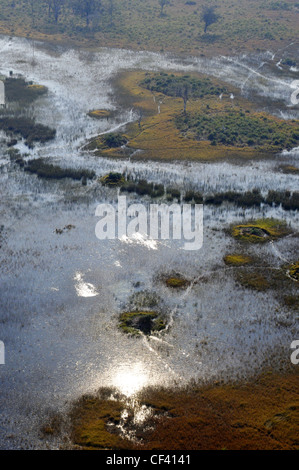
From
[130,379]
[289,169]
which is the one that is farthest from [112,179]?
[130,379]

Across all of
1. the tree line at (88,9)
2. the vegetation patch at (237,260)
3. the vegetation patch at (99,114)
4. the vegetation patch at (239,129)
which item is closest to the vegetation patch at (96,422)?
the vegetation patch at (237,260)

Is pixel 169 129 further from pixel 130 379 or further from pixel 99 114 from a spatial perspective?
pixel 130 379

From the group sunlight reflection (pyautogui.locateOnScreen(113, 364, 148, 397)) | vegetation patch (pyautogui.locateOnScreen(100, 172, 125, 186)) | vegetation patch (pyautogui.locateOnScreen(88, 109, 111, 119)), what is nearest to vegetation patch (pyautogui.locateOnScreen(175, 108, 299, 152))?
vegetation patch (pyautogui.locateOnScreen(88, 109, 111, 119))

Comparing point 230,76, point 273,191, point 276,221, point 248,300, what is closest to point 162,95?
point 230,76

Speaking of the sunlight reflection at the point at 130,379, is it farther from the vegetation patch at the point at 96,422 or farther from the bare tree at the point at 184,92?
the bare tree at the point at 184,92
